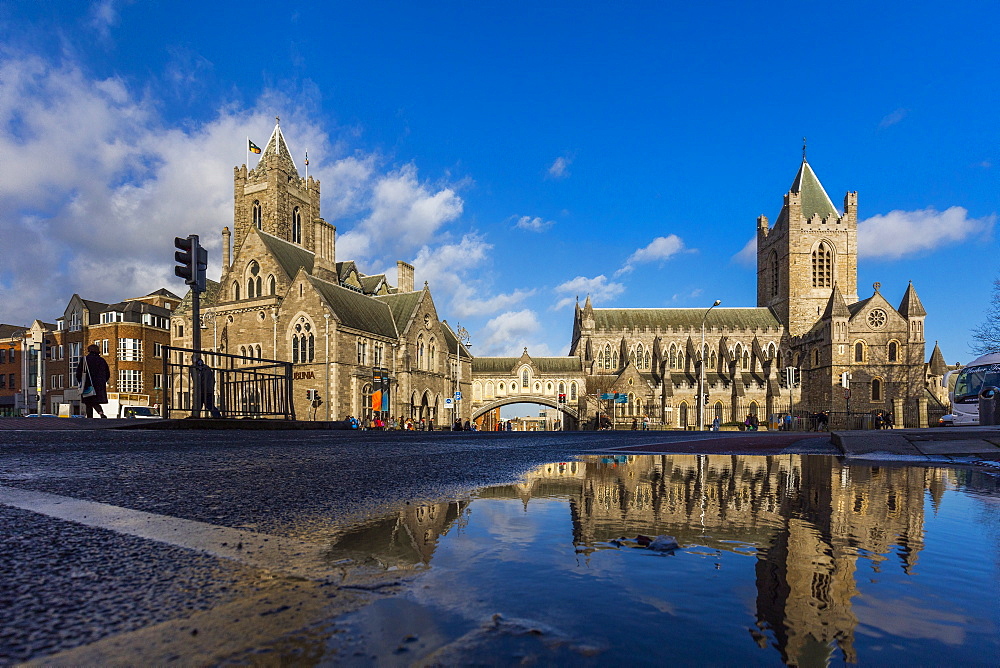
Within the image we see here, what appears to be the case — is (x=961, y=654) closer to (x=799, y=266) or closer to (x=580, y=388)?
(x=580, y=388)

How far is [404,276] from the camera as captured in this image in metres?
56.5

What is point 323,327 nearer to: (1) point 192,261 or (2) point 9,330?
(1) point 192,261

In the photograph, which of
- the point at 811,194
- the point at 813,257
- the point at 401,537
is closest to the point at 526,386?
the point at 813,257

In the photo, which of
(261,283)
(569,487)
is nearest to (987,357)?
(569,487)

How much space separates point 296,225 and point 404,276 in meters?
11.3

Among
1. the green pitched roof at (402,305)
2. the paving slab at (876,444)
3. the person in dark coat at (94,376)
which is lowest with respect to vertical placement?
the paving slab at (876,444)

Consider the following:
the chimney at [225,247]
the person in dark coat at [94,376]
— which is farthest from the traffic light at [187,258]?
the chimney at [225,247]

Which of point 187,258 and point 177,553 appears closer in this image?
point 177,553

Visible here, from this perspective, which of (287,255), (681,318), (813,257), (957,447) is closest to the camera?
(957,447)

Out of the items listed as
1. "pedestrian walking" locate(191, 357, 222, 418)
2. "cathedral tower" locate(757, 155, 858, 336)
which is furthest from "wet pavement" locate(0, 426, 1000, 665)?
"cathedral tower" locate(757, 155, 858, 336)

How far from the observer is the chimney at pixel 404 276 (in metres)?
56.0

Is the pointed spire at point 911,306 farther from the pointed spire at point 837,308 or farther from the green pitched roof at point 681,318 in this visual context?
the green pitched roof at point 681,318

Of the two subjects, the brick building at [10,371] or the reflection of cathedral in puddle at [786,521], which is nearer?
the reflection of cathedral in puddle at [786,521]

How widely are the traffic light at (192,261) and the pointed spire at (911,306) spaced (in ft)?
209
